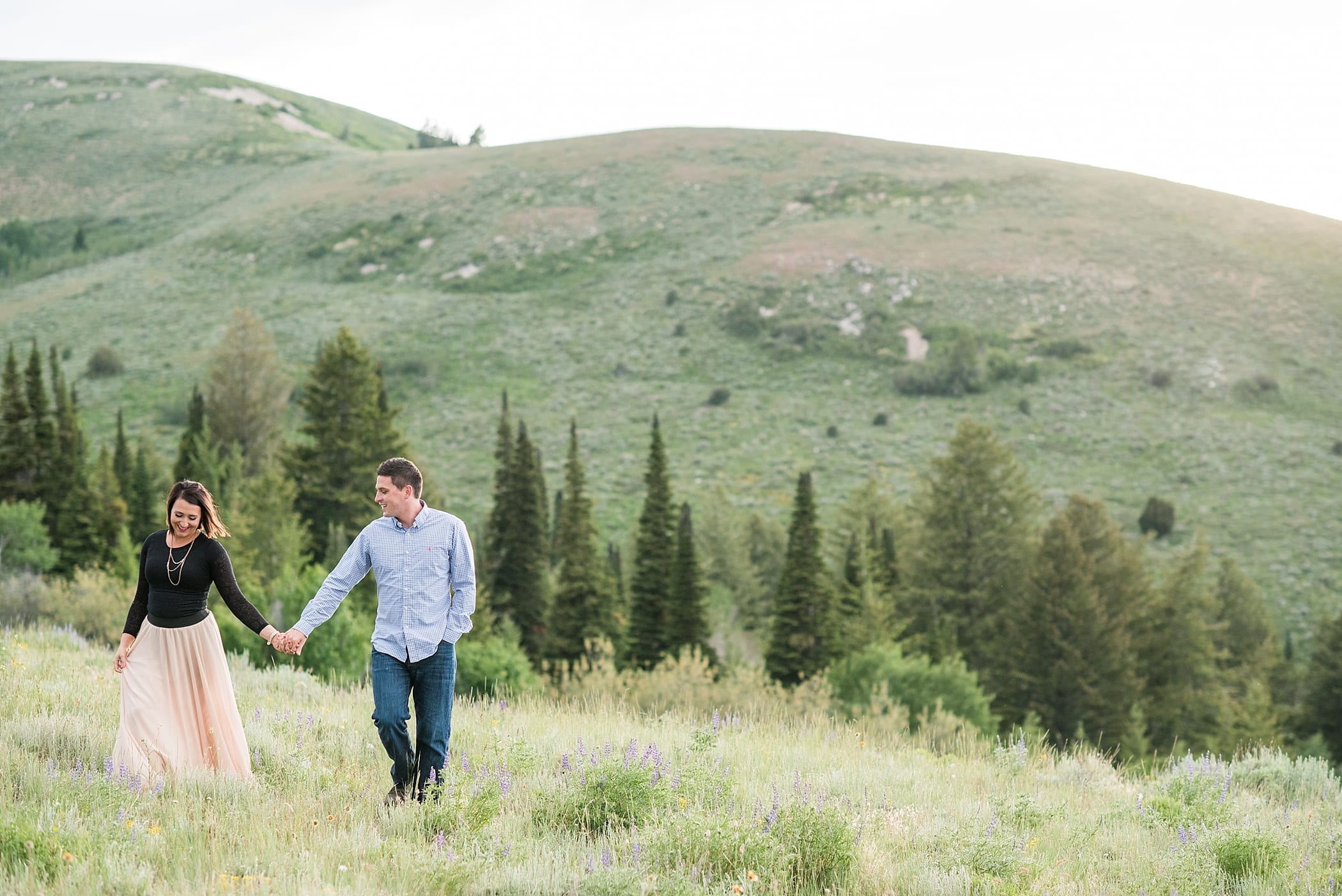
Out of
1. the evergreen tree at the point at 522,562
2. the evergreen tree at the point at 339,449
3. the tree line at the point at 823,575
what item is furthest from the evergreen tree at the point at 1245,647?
Answer: the evergreen tree at the point at 339,449

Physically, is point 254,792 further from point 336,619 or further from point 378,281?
Answer: point 378,281

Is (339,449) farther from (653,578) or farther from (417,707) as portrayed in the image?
(417,707)

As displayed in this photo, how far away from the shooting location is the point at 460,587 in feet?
18.6

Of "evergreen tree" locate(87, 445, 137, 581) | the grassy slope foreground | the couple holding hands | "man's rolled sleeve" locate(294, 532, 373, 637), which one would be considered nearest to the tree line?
"evergreen tree" locate(87, 445, 137, 581)

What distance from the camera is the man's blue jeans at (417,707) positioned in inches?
217

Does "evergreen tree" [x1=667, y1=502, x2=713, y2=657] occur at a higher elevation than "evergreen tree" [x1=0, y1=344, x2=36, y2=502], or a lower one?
lower

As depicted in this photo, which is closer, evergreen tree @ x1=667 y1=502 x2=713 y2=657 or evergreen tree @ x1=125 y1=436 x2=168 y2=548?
evergreen tree @ x1=667 y1=502 x2=713 y2=657

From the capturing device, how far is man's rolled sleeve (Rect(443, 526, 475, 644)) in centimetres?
561

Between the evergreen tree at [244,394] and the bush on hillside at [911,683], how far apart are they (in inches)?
1499

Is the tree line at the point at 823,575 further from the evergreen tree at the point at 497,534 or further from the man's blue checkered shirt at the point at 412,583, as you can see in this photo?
the man's blue checkered shirt at the point at 412,583

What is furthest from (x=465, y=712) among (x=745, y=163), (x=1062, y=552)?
(x=745, y=163)

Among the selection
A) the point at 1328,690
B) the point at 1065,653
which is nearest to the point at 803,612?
the point at 1065,653

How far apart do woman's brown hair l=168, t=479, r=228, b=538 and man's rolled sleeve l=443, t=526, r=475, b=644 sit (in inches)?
57.8

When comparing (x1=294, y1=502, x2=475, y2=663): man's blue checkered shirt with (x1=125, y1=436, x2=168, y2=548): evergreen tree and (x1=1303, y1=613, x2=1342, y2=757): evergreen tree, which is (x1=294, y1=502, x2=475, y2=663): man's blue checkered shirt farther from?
(x1=1303, y1=613, x2=1342, y2=757): evergreen tree
